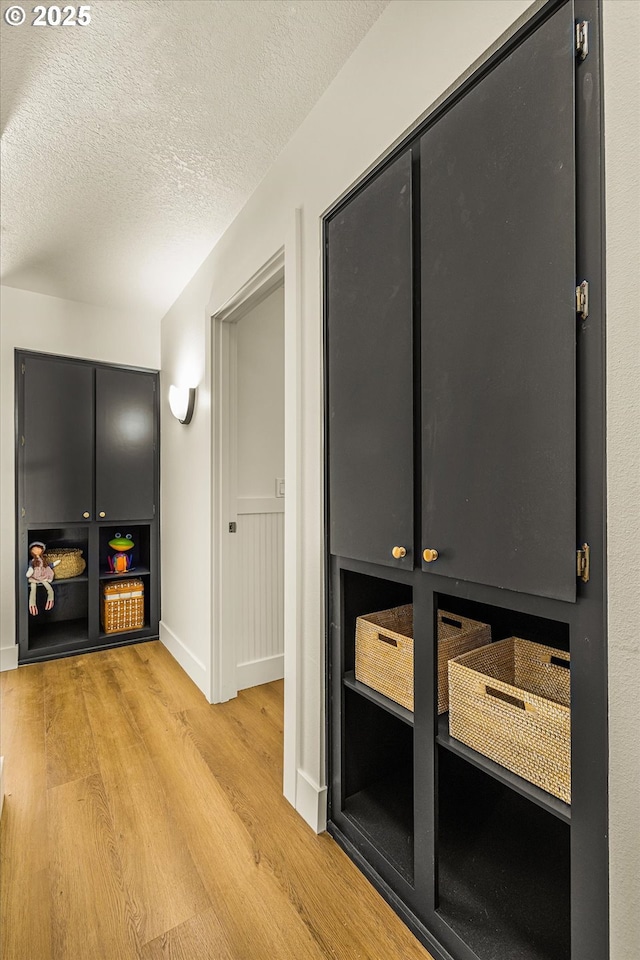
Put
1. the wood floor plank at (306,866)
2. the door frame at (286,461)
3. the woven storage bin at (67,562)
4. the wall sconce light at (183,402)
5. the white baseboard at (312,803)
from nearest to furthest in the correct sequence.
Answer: the wood floor plank at (306,866)
the white baseboard at (312,803)
the door frame at (286,461)
the wall sconce light at (183,402)
the woven storage bin at (67,562)

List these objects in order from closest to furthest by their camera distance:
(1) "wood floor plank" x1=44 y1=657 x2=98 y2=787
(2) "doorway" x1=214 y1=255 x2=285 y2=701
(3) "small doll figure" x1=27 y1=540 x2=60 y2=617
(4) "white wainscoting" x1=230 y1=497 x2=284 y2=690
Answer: (1) "wood floor plank" x1=44 y1=657 x2=98 y2=787, (2) "doorway" x1=214 y1=255 x2=285 y2=701, (4) "white wainscoting" x1=230 y1=497 x2=284 y2=690, (3) "small doll figure" x1=27 y1=540 x2=60 y2=617

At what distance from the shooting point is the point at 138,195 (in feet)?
7.36

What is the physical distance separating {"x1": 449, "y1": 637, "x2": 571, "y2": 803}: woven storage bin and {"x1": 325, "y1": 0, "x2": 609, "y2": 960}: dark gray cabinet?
4 centimetres

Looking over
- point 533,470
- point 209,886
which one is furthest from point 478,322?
point 209,886

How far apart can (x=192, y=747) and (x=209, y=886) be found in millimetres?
793

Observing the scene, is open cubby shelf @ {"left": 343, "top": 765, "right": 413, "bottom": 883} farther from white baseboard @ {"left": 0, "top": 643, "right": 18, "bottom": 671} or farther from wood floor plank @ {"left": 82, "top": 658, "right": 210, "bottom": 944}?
white baseboard @ {"left": 0, "top": 643, "right": 18, "bottom": 671}

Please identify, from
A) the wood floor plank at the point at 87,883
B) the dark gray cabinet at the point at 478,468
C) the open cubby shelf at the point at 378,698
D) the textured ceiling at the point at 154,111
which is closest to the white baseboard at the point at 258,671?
the wood floor plank at the point at 87,883

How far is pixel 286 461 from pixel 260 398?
1141 mm

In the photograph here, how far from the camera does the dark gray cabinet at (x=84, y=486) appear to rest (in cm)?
326

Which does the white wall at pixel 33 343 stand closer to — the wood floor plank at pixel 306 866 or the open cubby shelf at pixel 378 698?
the wood floor plank at pixel 306 866

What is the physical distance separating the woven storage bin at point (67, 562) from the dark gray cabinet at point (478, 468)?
2572mm

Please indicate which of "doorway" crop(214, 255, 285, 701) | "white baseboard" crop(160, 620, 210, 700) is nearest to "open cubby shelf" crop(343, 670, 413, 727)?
"doorway" crop(214, 255, 285, 701)

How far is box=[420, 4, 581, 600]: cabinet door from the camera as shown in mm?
913

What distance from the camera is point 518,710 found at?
3.44 ft
